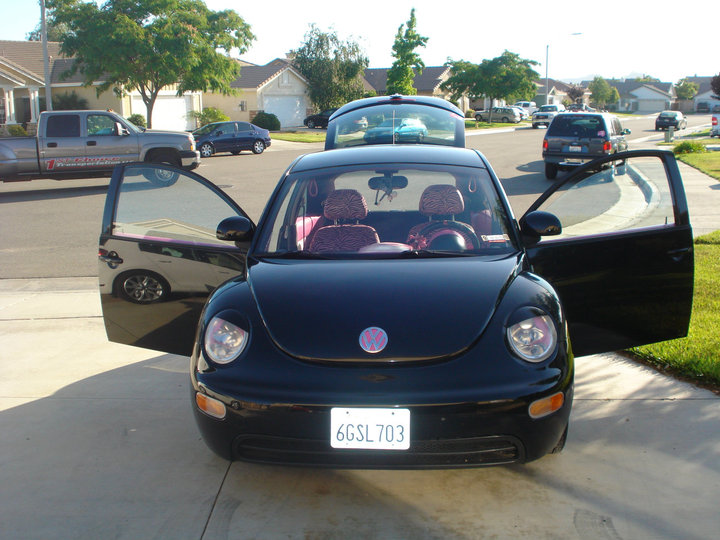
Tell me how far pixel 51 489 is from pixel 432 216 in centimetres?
250

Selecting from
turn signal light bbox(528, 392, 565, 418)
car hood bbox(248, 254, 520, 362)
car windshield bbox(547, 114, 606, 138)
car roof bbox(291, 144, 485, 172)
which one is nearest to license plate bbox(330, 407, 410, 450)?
car hood bbox(248, 254, 520, 362)

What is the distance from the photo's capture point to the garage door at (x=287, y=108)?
170ft

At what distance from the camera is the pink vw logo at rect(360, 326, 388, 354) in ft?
10.0

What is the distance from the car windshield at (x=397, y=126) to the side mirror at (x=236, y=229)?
16.7 feet

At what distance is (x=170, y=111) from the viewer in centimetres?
4259

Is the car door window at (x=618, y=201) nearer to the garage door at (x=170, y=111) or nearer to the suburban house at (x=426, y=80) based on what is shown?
the garage door at (x=170, y=111)

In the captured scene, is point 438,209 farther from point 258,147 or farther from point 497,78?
point 497,78

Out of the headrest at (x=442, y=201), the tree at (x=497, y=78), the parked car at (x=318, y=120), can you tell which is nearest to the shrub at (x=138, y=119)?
the parked car at (x=318, y=120)

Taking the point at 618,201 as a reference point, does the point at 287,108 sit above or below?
above

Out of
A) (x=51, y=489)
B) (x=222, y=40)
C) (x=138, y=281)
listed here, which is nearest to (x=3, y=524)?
(x=51, y=489)

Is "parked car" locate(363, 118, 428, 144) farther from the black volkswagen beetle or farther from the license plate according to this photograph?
the license plate

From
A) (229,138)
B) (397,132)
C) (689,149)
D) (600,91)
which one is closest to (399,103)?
(397,132)

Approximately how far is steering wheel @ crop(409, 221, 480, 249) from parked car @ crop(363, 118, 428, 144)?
5.01 meters

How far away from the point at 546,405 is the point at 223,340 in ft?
4.65
